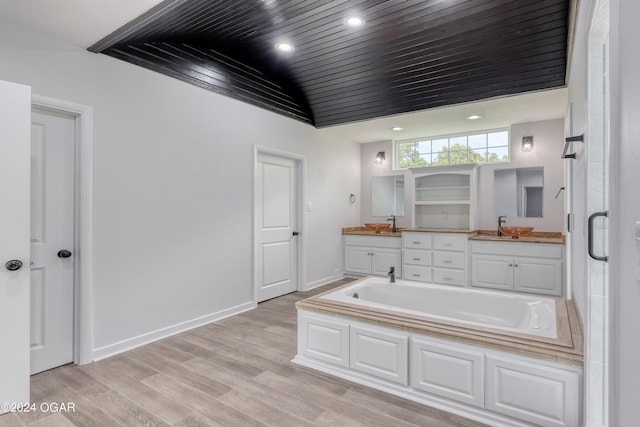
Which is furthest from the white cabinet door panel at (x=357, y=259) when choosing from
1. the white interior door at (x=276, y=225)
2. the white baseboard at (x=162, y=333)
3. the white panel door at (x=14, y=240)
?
the white panel door at (x=14, y=240)

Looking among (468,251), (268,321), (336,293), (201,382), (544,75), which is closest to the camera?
(201,382)

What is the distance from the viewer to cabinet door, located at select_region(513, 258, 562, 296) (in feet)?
13.4

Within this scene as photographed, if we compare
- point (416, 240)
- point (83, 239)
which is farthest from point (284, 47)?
point (416, 240)

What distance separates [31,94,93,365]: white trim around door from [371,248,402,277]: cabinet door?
379 cm

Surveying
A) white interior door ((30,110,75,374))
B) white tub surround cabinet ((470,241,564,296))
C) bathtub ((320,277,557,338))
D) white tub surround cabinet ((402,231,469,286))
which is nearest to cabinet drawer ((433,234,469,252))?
white tub surround cabinet ((402,231,469,286))

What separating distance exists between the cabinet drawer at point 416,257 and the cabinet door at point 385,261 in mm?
146

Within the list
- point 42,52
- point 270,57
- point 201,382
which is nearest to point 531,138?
point 270,57

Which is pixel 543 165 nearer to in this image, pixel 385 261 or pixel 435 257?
pixel 435 257

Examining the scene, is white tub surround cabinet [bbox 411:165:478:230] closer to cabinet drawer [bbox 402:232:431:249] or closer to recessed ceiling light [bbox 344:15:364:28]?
cabinet drawer [bbox 402:232:431:249]

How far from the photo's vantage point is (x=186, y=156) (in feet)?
10.8

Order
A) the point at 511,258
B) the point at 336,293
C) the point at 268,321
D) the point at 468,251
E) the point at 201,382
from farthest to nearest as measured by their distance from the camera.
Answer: the point at 468,251, the point at 511,258, the point at 268,321, the point at 336,293, the point at 201,382

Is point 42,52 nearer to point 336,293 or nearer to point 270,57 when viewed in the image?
point 270,57

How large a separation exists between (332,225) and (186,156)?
2.69 m

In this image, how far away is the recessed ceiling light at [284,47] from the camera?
3.26m
